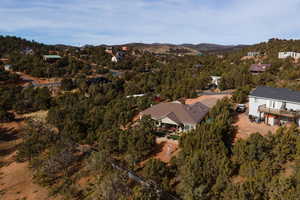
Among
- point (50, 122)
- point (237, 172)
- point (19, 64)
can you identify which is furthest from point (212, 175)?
point (19, 64)

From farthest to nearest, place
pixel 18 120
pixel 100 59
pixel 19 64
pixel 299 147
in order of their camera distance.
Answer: pixel 100 59
pixel 19 64
pixel 18 120
pixel 299 147

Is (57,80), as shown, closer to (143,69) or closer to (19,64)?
(19,64)

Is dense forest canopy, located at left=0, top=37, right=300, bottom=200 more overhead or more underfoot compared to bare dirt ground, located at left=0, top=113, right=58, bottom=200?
more overhead

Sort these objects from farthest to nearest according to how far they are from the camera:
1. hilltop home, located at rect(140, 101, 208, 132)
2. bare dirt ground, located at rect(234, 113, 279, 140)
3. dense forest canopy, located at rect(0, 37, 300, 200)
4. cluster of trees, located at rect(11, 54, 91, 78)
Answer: cluster of trees, located at rect(11, 54, 91, 78) < hilltop home, located at rect(140, 101, 208, 132) < bare dirt ground, located at rect(234, 113, 279, 140) < dense forest canopy, located at rect(0, 37, 300, 200)

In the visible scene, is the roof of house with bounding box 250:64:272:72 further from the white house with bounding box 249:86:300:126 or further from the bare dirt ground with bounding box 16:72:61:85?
the bare dirt ground with bounding box 16:72:61:85

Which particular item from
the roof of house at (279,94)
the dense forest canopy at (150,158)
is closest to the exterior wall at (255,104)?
the roof of house at (279,94)

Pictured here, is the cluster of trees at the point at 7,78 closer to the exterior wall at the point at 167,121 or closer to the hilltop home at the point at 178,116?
the hilltop home at the point at 178,116

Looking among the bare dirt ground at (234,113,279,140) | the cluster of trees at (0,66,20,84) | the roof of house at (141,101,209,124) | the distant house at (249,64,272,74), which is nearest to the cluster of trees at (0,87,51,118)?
the cluster of trees at (0,66,20,84)

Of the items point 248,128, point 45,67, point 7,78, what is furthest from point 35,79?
point 248,128
